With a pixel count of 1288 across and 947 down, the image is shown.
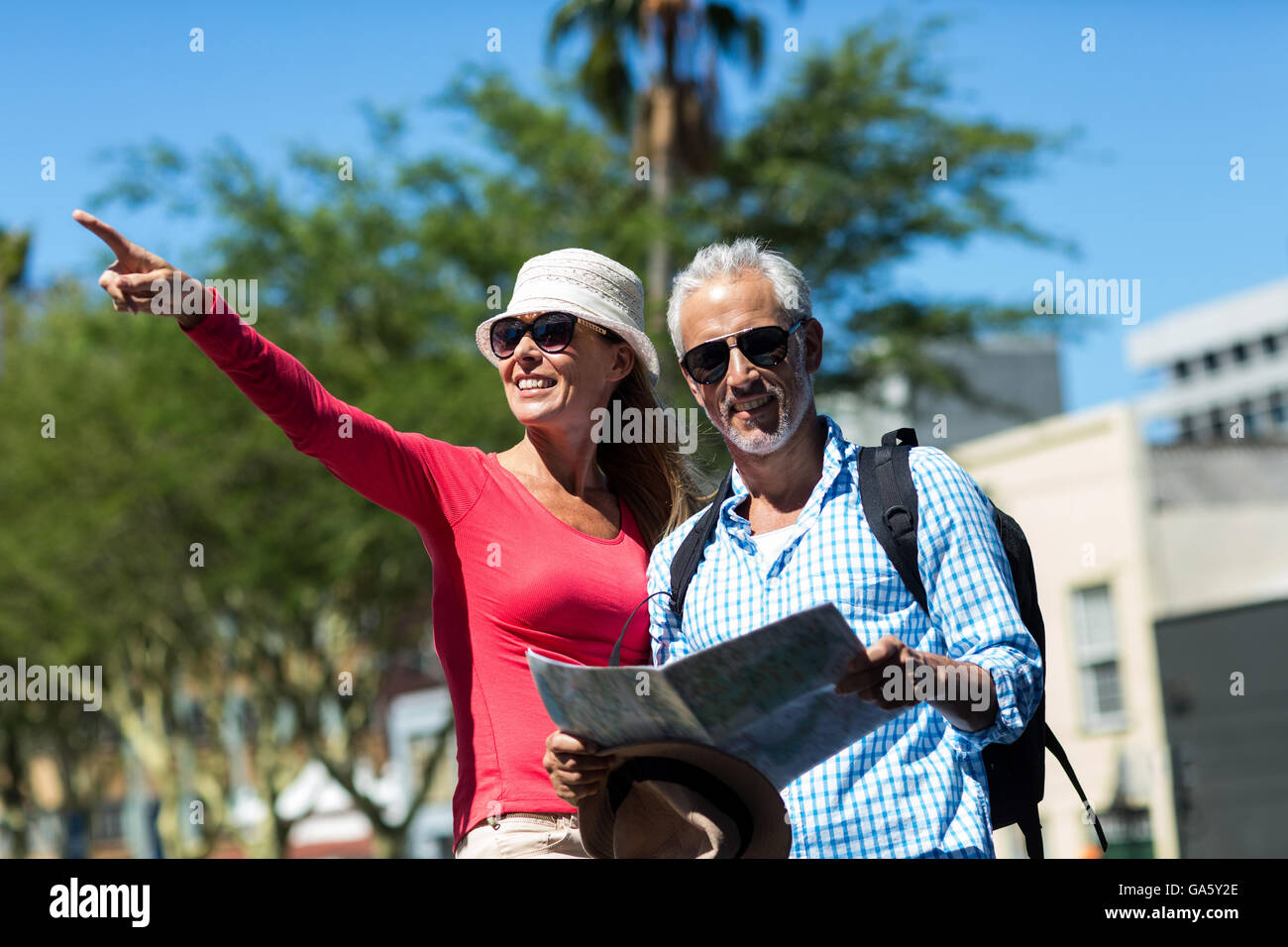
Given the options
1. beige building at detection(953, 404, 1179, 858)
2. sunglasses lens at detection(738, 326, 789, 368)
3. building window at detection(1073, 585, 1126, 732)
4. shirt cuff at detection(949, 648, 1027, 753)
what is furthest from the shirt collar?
building window at detection(1073, 585, 1126, 732)

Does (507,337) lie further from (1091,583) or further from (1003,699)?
(1091,583)

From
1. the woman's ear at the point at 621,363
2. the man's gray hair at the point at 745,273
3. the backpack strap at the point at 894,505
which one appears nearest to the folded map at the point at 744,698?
the backpack strap at the point at 894,505

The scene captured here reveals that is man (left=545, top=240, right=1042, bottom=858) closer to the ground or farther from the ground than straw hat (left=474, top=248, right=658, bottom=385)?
closer to the ground

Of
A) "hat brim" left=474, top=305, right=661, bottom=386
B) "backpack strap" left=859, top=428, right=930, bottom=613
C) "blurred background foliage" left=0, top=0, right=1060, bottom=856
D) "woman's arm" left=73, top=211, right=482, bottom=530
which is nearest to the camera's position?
"backpack strap" left=859, top=428, right=930, bottom=613

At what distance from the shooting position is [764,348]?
3.12m

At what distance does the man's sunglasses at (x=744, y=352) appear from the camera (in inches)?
122

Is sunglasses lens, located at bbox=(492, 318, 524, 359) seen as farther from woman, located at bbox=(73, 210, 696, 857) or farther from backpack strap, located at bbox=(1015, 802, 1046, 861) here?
backpack strap, located at bbox=(1015, 802, 1046, 861)

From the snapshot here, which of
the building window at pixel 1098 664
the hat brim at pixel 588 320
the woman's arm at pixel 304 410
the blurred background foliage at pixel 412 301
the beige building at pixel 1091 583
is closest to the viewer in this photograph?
the woman's arm at pixel 304 410

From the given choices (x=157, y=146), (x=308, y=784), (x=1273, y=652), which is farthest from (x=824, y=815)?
(x=308, y=784)

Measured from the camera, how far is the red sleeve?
125 inches

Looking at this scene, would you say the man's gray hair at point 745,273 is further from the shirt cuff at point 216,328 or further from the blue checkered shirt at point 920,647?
the shirt cuff at point 216,328

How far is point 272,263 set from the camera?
19.6 metres

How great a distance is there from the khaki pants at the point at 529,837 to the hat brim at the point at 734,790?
1.54 feet

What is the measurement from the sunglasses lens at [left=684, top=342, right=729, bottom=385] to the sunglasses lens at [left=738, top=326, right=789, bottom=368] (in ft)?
0.14
